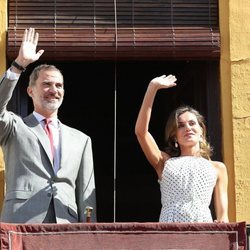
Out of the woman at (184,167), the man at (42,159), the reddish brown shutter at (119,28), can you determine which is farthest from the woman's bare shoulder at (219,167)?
the reddish brown shutter at (119,28)

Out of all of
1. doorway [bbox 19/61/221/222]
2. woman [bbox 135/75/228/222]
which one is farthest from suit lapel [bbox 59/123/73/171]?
doorway [bbox 19/61/221/222]

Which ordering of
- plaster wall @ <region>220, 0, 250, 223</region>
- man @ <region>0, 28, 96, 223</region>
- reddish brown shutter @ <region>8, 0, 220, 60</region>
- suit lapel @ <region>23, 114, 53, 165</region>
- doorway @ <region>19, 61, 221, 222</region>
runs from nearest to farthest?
man @ <region>0, 28, 96, 223</region> < suit lapel @ <region>23, 114, 53, 165</region> < plaster wall @ <region>220, 0, 250, 223</region> < reddish brown shutter @ <region>8, 0, 220, 60</region> < doorway @ <region>19, 61, 221, 222</region>

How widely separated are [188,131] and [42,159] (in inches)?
39.0

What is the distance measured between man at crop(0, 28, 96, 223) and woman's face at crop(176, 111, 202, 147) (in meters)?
0.63

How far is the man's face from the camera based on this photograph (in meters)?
6.79

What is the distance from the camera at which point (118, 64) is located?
8.42 m

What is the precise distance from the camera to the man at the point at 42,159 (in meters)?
6.62

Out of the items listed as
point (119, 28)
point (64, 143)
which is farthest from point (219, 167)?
point (119, 28)

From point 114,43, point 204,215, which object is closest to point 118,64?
point 114,43

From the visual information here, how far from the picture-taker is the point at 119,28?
773 centimetres

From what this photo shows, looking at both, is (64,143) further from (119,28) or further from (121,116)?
(121,116)

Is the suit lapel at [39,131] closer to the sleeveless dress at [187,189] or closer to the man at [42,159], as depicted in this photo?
the man at [42,159]

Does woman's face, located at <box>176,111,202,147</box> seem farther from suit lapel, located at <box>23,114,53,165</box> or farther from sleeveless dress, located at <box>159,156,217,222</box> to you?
suit lapel, located at <box>23,114,53,165</box>

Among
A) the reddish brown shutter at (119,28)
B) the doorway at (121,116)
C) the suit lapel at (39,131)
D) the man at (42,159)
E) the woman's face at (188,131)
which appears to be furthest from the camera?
the doorway at (121,116)
